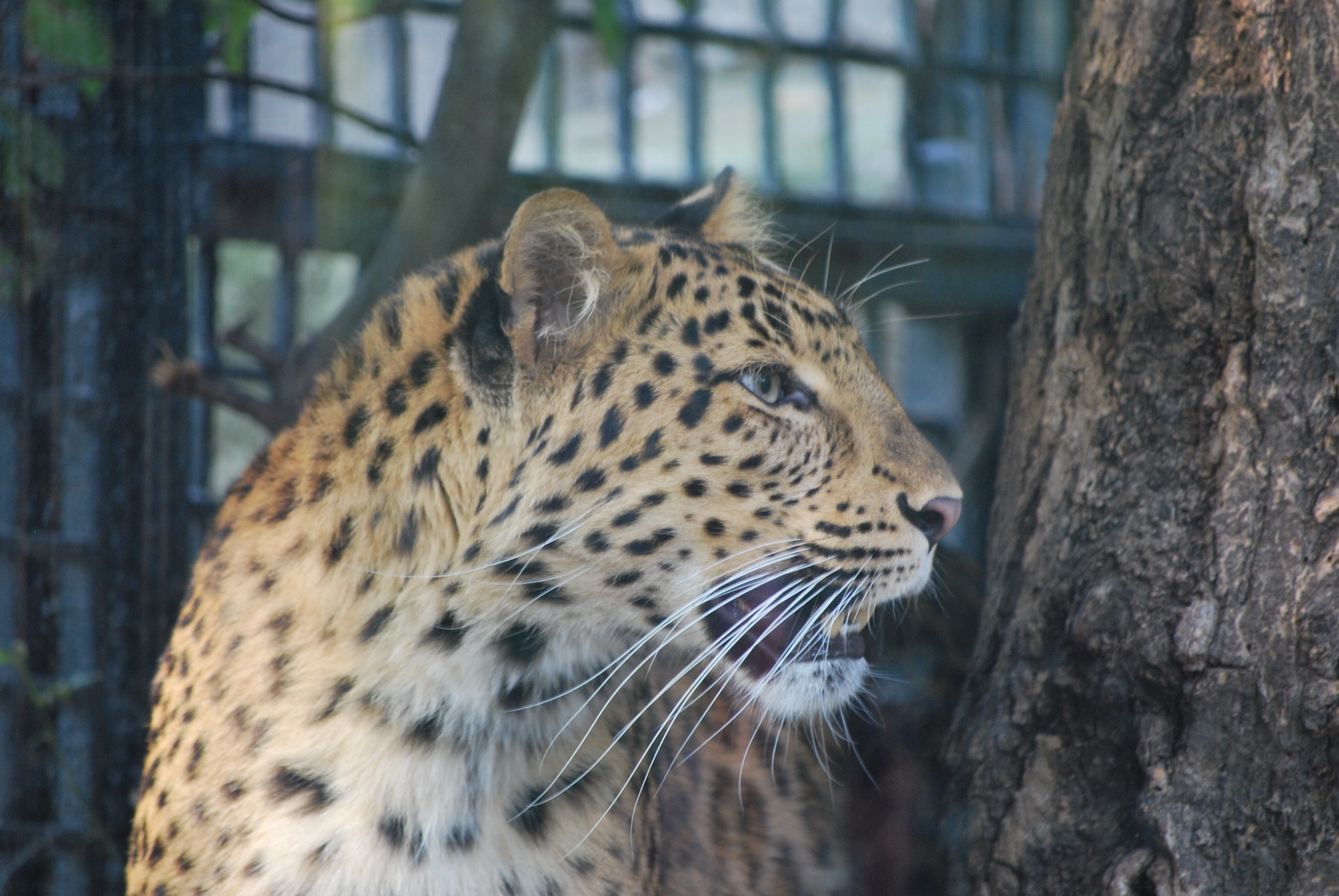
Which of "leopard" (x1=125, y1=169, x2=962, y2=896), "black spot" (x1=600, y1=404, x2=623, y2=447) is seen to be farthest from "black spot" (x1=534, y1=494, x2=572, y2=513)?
"black spot" (x1=600, y1=404, x2=623, y2=447)

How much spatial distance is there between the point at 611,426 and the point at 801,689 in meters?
0.81

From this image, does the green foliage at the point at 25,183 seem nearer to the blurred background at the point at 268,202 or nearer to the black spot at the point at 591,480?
the blurred background at the point at 268,202

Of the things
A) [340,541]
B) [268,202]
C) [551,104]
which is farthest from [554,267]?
[551,104]

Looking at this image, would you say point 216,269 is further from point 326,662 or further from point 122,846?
point 326,662

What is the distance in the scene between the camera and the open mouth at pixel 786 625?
106 inches

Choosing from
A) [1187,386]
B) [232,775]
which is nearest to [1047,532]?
[1187,386]

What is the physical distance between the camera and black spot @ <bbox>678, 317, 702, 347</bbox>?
277 cm

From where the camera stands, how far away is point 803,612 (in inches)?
115

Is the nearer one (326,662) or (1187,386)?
(1187,386)

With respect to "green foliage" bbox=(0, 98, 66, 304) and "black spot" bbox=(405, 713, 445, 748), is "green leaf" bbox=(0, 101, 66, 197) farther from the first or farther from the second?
"black spot" bbox=(405, 713, 445, 748)

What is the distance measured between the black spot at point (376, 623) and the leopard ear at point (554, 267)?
2.09 ft

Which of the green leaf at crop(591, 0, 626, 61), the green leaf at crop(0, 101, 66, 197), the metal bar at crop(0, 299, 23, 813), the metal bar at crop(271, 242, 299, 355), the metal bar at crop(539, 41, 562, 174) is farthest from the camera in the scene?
the metal bar at crop(539, 41, 562, 174)

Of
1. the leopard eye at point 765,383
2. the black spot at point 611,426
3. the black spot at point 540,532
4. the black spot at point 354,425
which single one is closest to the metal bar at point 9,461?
the black spot at point 354,425

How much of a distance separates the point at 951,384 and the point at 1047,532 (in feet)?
15.4
